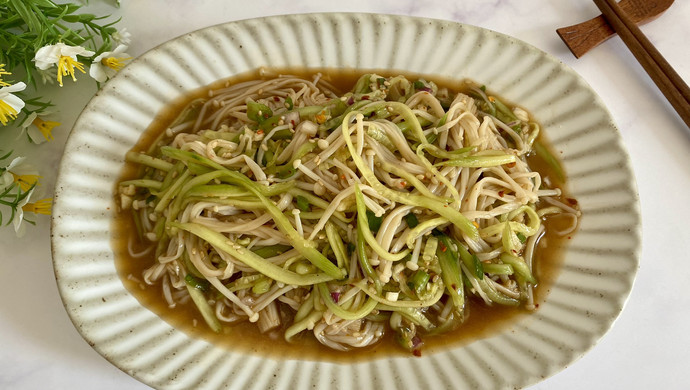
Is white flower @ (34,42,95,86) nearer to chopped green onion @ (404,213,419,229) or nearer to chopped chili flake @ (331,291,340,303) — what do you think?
chopped chili flake @ (331,291,340,303)

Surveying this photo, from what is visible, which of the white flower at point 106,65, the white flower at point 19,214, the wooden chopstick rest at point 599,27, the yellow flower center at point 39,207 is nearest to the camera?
the white flower at point 19,214

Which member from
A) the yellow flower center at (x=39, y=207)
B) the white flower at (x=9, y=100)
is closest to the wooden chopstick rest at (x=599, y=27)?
the white flower at (x=9, y=100)

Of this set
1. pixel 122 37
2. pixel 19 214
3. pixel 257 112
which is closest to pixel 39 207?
pixel 19 214

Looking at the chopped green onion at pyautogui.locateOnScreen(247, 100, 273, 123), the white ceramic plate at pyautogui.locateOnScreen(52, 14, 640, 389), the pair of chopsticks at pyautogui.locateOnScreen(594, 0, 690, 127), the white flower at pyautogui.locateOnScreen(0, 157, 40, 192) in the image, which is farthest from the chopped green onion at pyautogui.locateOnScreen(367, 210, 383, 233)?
the pair of chopsticks at pyautogui.locateOnScreen(594, 0, 690, 127)

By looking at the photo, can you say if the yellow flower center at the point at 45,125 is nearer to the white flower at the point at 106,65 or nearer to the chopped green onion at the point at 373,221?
the white flower at the point at 106,65

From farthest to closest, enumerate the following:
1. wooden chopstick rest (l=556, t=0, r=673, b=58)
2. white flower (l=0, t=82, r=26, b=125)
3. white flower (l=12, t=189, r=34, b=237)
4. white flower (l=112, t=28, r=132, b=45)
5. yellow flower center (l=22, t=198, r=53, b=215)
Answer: wooden chopstick rest (l=556, t=0, r=673, b=58)
white flower (l=112, t=28, r=132, b=45)
yellow flower center (l=22, t=198, r=53, b=215)
white flower (l=12, t=189, r=34, b=237)
white flower (l=0, t=82, r=26, b=125)

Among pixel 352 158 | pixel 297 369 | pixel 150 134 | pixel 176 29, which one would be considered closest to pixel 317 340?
pixel 297 369
